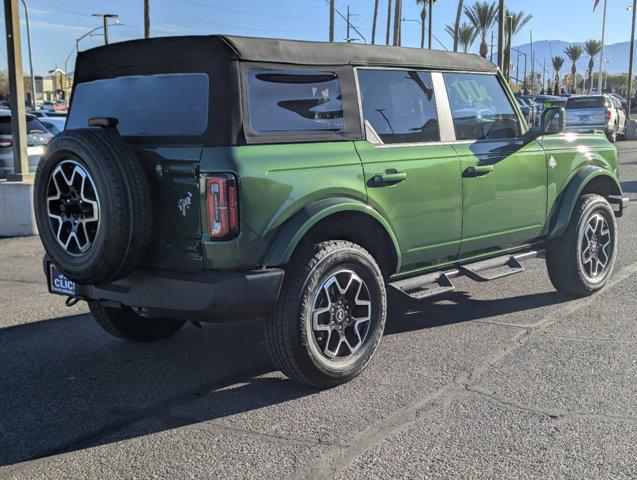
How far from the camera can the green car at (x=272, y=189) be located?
3.72 metres

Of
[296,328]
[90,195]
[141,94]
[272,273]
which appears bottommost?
[296,328]

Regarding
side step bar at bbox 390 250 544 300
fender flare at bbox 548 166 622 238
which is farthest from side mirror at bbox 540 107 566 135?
side step bar at bbox 390 250 544 300

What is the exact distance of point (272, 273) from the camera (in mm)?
3814

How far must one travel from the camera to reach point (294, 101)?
414 cm

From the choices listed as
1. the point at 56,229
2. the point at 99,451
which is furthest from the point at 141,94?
the point at 99,451

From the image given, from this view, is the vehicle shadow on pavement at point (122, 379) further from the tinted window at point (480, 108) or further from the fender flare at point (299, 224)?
the tinted window at point (480, 108)

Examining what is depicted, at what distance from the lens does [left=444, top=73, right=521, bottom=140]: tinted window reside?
5.16 m

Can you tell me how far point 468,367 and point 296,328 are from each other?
3.99 feet

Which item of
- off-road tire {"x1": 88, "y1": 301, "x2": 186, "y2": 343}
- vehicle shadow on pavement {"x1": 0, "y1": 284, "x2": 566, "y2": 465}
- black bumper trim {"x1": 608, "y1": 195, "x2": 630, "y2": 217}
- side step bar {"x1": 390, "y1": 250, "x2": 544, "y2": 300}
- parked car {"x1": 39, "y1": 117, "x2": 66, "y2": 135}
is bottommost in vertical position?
vehicle shadow on pavement {"x1": 0, "y1": 284, "x2": 566, "y2": 465}

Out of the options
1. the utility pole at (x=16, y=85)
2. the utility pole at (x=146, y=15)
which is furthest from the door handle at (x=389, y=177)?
the utility pole at (x=146, y=15)

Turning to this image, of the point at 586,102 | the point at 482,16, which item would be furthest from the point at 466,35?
the point at 586,102

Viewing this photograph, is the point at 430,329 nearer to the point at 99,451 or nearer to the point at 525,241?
the point at 525,241

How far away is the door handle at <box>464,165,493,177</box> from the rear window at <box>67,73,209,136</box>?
6.53ft

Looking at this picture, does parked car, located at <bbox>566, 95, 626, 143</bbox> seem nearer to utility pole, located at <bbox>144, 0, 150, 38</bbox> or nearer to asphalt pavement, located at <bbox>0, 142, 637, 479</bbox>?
utility pole, located at <bbox>144, 0, 150, 38</bbox>
